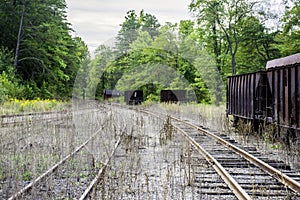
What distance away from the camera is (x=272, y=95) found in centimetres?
→ 1205

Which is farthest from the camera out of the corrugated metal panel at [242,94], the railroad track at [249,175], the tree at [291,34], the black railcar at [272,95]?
the tree at [291,34]

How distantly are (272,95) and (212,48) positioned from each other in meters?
31.2

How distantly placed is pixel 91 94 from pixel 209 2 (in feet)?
146

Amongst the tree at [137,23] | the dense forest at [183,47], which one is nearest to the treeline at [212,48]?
the dense forest at [183,47]

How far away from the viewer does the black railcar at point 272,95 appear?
33.4ft

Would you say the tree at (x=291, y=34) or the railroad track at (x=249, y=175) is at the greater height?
the tree at (x=291, y=34)

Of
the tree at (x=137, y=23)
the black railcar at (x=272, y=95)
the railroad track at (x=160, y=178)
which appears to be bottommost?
the railroad track at (x=160, y=178)

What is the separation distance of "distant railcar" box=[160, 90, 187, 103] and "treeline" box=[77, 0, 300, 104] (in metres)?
0.71

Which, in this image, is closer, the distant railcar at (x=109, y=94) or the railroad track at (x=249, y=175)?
the railroad track at (x=249, y=175)

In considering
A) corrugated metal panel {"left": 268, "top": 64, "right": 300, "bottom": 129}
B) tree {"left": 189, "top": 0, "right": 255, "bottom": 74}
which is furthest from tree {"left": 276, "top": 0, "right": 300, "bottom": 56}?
corrugated metal panel {"left": 268, "top": 64, "right": 300, "bottom": 129}

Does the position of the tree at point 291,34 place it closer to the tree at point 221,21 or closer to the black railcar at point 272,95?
the tree at point 221,21

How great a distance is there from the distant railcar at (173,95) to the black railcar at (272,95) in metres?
24.5

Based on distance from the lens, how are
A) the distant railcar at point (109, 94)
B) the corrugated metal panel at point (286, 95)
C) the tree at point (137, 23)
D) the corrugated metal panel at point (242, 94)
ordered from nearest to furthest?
the corrugated metal panel at point (286, 95), the corrugated metal panel at point (242, 94), the distant railcar at point (109, 94), the tree at point (137, 23)

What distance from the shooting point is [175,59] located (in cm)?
4588
